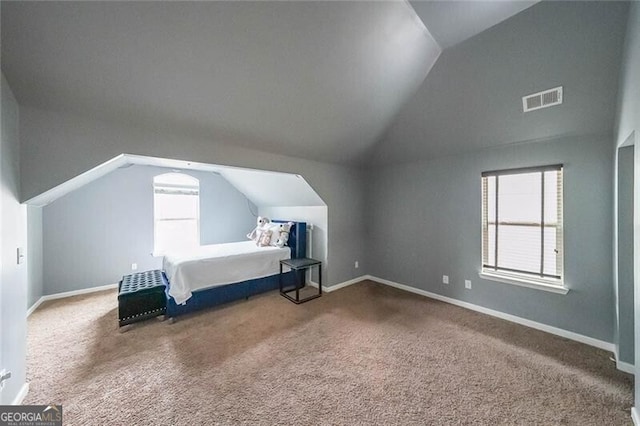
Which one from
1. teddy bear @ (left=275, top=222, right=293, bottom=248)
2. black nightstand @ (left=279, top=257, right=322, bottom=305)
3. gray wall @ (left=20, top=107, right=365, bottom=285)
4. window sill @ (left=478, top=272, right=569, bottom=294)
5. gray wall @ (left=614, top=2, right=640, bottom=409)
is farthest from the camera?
teddy bear @ (left=275, top=222, right=293, bottom=248)

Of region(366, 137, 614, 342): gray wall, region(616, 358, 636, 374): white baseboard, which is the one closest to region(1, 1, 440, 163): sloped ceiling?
region(366, 137, 614, 342): gray wall

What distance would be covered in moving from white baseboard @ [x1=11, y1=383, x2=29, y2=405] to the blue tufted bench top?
994mm

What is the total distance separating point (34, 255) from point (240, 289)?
2.84 m

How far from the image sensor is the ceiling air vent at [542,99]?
2.24 meters

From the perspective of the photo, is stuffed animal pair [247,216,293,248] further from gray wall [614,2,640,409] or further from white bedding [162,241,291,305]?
gray wall [614,2,640,409]

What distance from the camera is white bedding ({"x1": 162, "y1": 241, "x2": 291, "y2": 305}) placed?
2.92m

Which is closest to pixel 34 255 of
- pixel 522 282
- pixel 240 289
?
pixel 240 289

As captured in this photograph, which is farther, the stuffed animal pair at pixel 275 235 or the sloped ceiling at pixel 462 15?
the stuffed animal pair at pixel 275 235

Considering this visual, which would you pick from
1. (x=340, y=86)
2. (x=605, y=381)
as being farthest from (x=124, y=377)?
(x=605, y=381)

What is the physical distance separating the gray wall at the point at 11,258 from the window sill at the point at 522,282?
453 cm

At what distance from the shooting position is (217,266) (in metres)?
3.23

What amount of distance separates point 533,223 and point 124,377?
4.52 metres

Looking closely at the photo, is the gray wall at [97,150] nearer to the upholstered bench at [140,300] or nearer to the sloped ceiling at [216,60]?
the sloped ceiling at [216,60]

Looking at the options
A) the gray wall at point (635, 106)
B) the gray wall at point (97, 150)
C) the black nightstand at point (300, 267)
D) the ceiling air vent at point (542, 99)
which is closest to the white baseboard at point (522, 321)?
the gray wall at point (635, 106)
